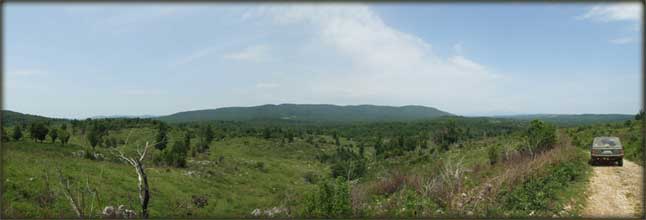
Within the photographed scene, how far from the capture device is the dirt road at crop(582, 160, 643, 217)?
7.52 m

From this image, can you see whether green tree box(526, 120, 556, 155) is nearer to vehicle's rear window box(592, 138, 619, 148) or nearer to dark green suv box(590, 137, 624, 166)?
vehicle's rear window box(592, 138, 619, 148)

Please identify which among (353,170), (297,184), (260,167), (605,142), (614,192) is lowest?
(297,184)

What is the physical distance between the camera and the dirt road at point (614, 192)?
24.7 feet

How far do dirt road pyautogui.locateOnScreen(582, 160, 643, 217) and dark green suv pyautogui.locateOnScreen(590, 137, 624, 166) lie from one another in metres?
0.41

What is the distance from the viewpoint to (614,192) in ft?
29.2

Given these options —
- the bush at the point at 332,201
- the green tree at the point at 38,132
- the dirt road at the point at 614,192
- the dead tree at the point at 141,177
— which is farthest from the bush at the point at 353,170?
the green tree at the point at 38,132

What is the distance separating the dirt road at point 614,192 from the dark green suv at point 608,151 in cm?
41

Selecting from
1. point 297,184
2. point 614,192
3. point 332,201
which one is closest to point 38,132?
point 297,184

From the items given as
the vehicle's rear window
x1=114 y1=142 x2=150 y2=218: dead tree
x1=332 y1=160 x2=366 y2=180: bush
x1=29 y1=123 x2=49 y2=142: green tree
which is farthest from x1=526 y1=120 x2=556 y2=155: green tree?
x1=29 y1=123 x2=49 y2=142: green tree

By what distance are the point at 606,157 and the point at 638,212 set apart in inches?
240

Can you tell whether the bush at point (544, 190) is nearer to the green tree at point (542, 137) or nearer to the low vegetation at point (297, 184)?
the low vegetation at point (297, 184)

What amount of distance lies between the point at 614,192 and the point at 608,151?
4185 mm

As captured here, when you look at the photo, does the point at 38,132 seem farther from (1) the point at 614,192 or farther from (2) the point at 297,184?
(1) the point at 614,192

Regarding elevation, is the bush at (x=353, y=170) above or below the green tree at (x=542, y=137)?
below
